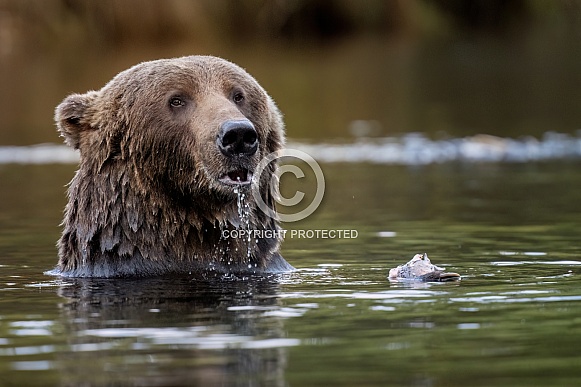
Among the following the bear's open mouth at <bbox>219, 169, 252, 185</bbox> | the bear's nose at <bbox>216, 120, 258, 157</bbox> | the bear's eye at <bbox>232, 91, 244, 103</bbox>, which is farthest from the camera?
the bear's eye at <bbox>232, 91, 244, 103</bbox>

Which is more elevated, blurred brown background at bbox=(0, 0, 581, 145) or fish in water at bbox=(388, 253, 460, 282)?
blurred brown background at bbox=(0, 0, 581, 145)

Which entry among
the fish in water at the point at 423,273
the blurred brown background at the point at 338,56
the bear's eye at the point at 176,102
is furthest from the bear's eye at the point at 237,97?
the blurred brown background at the point at 338,56

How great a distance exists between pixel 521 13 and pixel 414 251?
33266mm

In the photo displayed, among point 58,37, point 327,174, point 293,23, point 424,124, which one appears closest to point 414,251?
point 327,174

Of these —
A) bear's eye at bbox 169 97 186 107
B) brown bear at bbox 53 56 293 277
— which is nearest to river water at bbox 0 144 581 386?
brown bear at bbox 53 56 293 277

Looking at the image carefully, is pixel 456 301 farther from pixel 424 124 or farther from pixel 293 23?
pixel 293 23

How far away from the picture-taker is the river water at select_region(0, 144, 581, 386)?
17.7 feet

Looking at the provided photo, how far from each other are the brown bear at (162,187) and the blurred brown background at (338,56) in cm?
1422

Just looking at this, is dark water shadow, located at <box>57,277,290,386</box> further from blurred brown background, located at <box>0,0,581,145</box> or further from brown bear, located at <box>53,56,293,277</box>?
blurred brown background, located at <box>0,0,581,145</box>

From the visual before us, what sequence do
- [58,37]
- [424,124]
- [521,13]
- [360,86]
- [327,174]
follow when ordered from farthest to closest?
[521,13]
[58,37]
[360,86]
[424,124]
[327,174]

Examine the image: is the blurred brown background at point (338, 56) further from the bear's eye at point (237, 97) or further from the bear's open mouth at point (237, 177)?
the bear's open mouth at point (237, 177)

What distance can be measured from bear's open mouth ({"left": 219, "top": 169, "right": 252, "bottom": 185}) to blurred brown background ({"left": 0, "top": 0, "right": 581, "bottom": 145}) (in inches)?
575

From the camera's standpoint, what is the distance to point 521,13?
42375 mm

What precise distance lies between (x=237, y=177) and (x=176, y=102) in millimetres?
724
